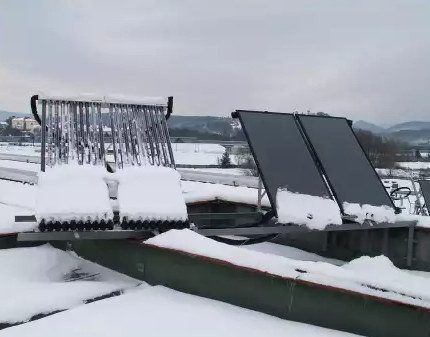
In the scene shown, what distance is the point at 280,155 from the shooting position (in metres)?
5.95

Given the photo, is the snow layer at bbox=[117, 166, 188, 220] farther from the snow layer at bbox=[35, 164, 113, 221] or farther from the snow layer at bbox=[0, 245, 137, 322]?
the snow layer at bbox=[0, 245, 137, 322]

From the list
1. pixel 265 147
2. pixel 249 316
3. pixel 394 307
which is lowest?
pixel 249 316

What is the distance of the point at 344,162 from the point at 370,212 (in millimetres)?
845


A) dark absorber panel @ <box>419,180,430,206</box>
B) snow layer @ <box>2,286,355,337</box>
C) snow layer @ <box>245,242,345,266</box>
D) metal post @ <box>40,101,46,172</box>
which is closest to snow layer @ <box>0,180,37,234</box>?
metal post @ <box>40,101,46,172</box>

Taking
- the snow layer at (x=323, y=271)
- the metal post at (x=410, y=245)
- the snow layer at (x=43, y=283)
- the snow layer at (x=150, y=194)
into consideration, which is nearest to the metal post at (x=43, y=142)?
the snow layer at (x=150, y=194)

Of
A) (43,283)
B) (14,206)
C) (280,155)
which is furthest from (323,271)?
(14,206)

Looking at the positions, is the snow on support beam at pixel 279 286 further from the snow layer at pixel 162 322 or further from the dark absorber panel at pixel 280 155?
the dark absorber panel at pixel 280 155

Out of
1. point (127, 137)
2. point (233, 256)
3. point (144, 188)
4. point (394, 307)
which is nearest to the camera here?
point (394, 307)

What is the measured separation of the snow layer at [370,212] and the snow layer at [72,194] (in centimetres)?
293

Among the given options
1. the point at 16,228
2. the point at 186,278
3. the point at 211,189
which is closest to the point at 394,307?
the point at 186,278

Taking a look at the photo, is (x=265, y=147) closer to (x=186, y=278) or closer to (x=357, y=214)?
(x=357, y=214)

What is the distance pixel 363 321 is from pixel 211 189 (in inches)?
209

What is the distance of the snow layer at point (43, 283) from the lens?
3.58 meters

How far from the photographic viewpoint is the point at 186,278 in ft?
12.9
